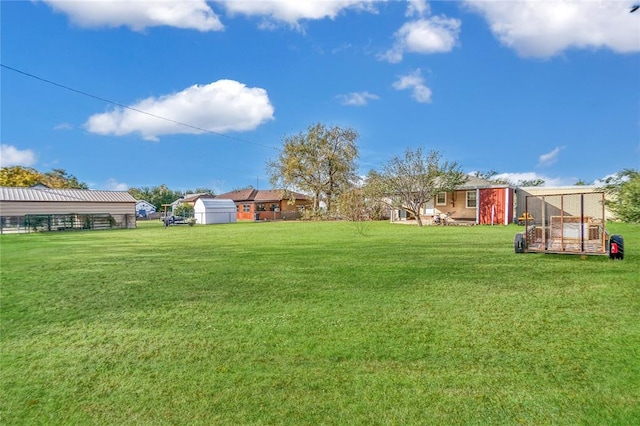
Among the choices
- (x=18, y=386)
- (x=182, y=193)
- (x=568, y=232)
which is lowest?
Result: (x=18, y=386)

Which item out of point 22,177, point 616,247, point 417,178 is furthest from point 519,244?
point 22,177

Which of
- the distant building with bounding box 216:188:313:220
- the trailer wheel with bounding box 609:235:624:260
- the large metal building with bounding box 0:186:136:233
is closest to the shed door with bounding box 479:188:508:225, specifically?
the trailer wheel with bounding box 609:235:624:260

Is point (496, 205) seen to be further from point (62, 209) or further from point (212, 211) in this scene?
point (62, 209)

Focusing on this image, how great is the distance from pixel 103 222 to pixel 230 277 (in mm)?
26183

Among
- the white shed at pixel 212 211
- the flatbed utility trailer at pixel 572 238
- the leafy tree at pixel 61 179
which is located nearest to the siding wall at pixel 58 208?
the white shed at pixel 212 211

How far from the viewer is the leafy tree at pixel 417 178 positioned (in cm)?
2220

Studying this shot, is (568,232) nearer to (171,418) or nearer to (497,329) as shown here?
(497,329)

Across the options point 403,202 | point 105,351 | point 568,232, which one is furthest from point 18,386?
point 403,202

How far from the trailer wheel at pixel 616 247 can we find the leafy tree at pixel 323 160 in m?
31.1

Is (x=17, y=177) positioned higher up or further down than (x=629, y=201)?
higher up

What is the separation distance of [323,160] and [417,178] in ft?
57.7

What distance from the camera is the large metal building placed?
23.7m

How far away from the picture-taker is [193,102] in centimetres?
2417

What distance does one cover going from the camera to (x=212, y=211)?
113 ft
